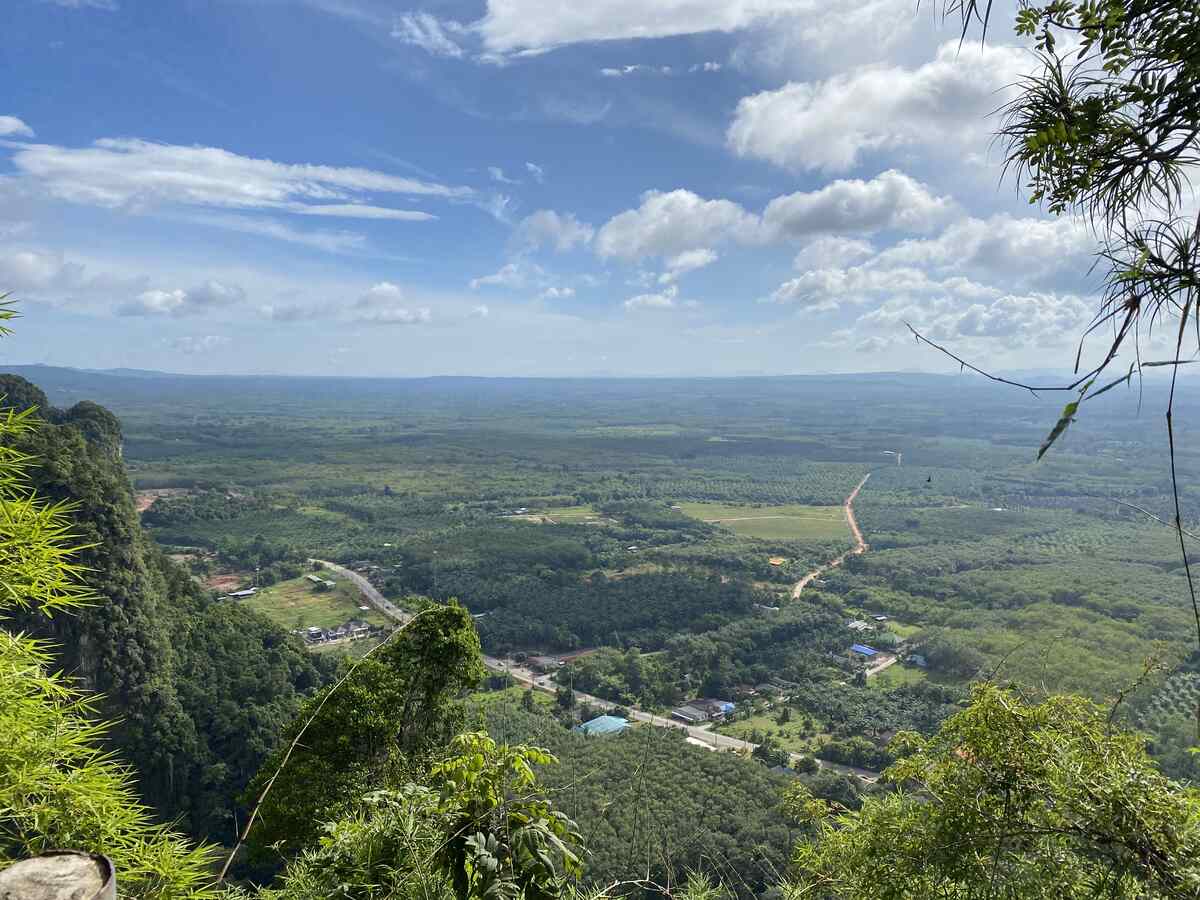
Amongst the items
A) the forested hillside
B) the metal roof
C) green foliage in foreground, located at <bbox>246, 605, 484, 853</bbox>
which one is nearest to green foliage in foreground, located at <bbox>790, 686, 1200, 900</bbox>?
green foliage in foreground, located at <bbox>246, 605, 484, 853</bbox>

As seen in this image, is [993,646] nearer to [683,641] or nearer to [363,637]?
[683,641]

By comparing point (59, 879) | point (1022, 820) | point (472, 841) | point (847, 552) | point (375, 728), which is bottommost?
point (847, 552)

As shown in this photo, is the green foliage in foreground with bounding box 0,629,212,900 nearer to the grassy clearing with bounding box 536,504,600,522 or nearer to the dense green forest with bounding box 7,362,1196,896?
the dense green forest with bounding box 7,362,1196,896

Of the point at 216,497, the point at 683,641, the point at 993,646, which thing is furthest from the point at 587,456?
the point at 993,646

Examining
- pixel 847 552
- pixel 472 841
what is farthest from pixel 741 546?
pixel 472 841

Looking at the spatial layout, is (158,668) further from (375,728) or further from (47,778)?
(47,778)

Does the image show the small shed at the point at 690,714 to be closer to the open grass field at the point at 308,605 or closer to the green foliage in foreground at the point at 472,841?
the open grass field at the point at 308,605
